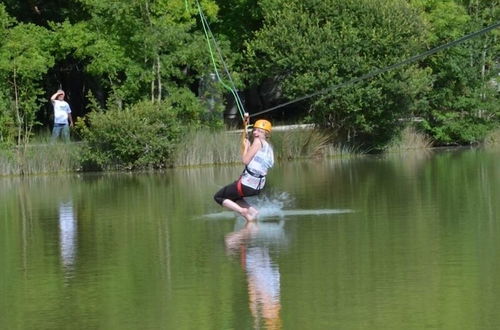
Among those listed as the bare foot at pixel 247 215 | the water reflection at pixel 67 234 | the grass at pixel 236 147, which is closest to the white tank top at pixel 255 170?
the bare foot at pixel 247 215

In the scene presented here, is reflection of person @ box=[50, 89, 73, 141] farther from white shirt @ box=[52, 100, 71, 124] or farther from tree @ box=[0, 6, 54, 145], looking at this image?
tree @ box=[0, 6, 54, 145]

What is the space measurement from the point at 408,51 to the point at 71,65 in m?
13.2

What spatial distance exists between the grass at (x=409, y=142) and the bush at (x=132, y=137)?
809 cm

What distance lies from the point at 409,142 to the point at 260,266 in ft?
85.4

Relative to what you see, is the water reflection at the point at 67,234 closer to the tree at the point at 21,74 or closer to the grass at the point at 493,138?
the tree at the point at 21,74

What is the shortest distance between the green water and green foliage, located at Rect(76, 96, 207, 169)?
26.2ft

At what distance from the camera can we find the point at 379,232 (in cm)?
1498

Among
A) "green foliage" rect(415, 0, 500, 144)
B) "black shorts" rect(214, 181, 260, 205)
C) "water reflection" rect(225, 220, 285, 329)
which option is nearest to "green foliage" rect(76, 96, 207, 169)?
"green foliage" rect(415, 0, 500, 144)

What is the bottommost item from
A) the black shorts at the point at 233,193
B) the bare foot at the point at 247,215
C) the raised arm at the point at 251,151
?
the bare foot at the point at 247,215

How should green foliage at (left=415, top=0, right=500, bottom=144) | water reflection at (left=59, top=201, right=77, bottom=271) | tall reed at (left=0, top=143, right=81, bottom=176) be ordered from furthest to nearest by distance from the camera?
green foliage at (left=415, top=0, right=500, bottom=144) → tall reed at (left=0, top=143, right=81, bottom=176) → water reflection at (left=59, top=201, right=77, bottom=271)

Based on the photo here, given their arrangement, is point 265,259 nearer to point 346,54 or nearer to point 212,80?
point 346,54

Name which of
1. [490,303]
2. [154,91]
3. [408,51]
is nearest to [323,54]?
[408,51]

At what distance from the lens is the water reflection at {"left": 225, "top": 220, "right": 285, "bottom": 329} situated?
392 inches

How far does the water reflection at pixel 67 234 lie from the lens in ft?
45.6
